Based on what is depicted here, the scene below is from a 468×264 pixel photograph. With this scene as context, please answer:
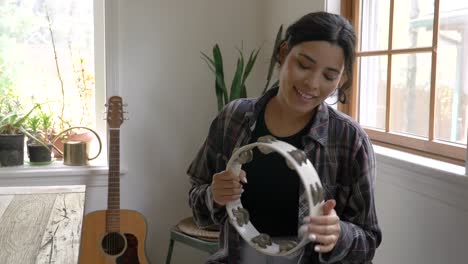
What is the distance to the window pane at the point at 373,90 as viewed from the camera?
79.8 inches

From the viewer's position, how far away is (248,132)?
127 centimetres

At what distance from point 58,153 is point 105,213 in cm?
53

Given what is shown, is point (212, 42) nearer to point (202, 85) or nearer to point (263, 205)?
point (202, 85)

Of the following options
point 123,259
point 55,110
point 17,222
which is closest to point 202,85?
point 55,110

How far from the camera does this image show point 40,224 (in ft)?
4.71

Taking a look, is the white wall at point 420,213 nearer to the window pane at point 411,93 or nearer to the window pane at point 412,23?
the window pane at point 411,93

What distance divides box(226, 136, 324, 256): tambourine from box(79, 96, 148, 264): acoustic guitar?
1445 millimetres

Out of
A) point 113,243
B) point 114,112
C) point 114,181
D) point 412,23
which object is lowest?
point 113,243

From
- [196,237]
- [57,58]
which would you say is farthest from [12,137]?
[196,237]

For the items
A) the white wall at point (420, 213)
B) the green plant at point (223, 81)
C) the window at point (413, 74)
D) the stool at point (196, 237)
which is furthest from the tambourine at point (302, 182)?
the green plant at point (223, 81)

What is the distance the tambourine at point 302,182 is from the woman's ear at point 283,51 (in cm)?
26

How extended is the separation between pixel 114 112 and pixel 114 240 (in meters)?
0.62

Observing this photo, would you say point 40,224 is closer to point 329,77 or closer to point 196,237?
point 329,77

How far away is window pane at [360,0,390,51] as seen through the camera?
200 centimetres
